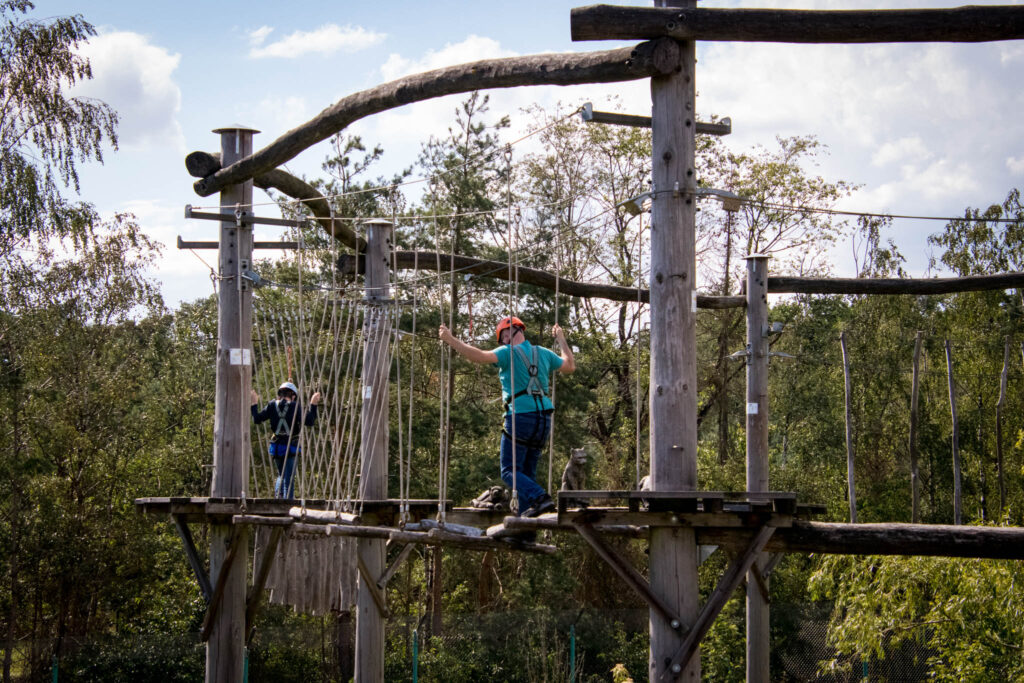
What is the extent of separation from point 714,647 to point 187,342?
10.6 meters

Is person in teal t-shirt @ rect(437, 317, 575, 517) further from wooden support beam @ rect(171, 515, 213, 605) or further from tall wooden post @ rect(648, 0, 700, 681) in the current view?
wooden support beam @ rect(171, 515, 213, 605)

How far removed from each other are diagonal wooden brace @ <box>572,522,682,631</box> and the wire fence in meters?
8.87

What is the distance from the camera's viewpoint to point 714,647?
14836mm

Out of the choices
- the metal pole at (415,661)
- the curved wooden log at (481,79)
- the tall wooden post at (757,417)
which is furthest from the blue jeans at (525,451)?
the metal pole at (415,661)

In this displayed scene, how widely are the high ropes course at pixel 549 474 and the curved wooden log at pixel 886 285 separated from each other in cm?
3

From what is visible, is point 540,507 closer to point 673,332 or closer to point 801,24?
point 673,332

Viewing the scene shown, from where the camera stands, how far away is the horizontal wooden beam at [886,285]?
826cm

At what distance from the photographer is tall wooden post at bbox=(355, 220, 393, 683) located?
7391mm

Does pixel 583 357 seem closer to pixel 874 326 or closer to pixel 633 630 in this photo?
pixel 633 630

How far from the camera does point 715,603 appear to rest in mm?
5195

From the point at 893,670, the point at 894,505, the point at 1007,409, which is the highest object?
the point at 1007,409

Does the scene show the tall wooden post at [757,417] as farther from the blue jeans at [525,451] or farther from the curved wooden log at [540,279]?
the blue jeans at [525,451]

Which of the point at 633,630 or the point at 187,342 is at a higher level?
the point at 187,342

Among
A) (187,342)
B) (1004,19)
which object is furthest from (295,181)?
(187,342)
